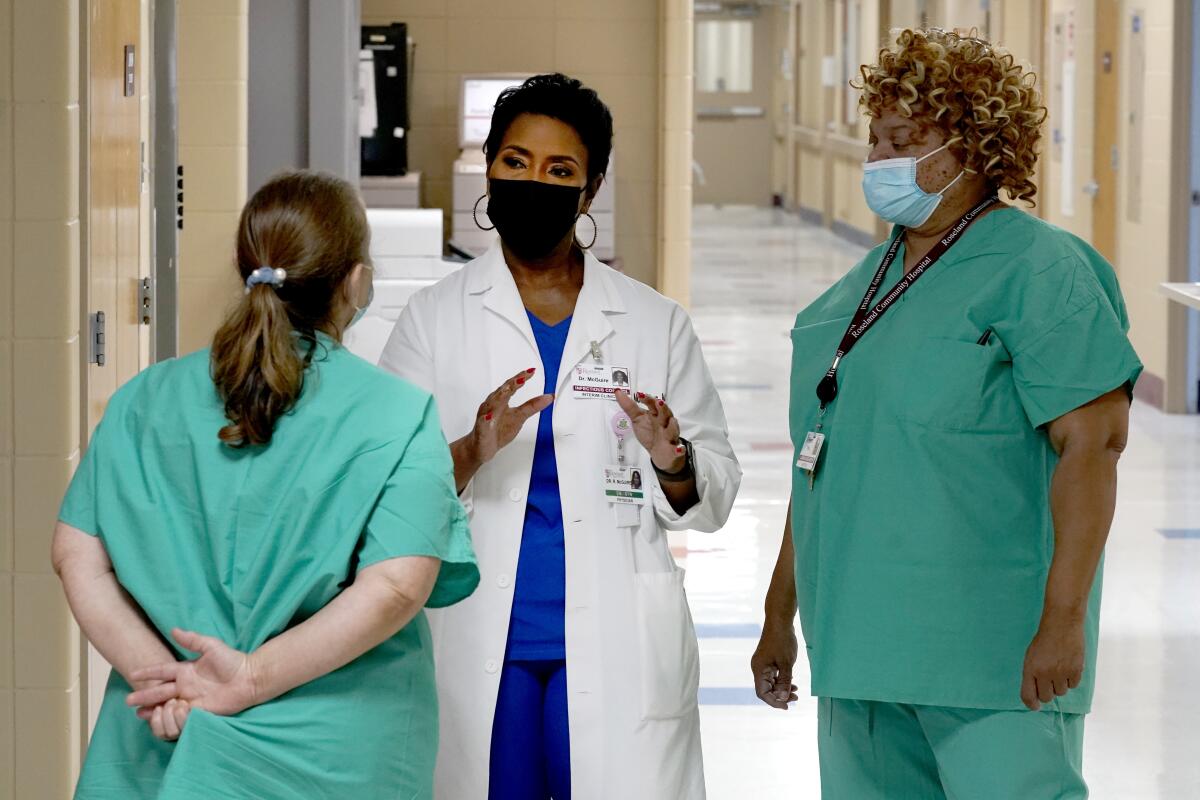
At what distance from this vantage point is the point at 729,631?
504cm

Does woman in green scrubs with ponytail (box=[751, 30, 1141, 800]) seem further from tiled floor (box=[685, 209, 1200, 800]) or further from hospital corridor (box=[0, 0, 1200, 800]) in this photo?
tiled floor (box=[685, 209, 1200, 800])

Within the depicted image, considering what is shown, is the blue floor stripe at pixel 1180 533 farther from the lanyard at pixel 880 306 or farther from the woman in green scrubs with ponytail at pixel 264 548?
the woman in green scrubs with ponytail at pixel 264 548

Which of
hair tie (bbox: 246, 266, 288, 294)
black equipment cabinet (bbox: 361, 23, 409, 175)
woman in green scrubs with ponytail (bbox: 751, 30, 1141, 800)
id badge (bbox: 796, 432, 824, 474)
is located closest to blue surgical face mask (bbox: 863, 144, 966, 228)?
woman in green scrubs with ponytail (bbox: 751, 30, 1141, 800)

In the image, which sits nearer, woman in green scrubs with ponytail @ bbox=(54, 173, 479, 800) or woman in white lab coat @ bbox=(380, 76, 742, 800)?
woman in green scrubs with ponytail @ bbox=(54, 173, 479, 800)

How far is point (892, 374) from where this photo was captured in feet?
6.92

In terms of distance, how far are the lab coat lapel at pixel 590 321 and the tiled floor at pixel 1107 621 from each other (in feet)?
6.08

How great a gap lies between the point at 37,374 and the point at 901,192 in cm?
146

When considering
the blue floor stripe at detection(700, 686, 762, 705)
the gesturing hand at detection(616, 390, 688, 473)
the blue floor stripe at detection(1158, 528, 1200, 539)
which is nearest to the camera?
the gesturing hand at detection(616, 390, 688, 473)

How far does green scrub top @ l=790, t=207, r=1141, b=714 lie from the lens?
2.05 metres

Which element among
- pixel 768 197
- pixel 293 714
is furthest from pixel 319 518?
pixel 768 197

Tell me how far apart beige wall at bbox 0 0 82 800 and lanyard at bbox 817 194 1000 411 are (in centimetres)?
130

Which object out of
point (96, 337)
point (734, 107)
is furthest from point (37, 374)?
point (734, 107)

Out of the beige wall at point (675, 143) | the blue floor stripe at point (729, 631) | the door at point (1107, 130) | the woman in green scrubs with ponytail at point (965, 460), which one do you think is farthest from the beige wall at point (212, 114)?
the door at point (1107, 130)

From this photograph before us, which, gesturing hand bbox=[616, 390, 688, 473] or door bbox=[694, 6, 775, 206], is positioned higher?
door bbox=[694, 6, 775, 206]
